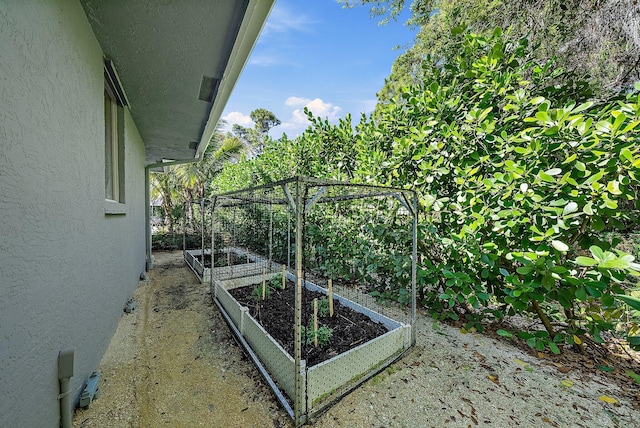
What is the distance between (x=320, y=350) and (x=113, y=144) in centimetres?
338

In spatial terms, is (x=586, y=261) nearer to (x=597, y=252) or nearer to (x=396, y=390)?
(x=597, y=252)

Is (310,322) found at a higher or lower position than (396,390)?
higher

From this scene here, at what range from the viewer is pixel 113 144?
3.07m

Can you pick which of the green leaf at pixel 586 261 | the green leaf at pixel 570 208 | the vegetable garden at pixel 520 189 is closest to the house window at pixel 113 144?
the vegetable garden at pixel 520 189

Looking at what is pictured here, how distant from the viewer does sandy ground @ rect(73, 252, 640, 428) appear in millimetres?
1712

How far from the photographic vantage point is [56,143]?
4.80 ft

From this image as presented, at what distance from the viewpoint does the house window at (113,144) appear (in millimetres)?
2879

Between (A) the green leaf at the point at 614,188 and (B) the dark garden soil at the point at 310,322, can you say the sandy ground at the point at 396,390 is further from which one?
(A) the green leaf at the point at 614,188

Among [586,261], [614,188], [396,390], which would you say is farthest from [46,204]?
[614,188]

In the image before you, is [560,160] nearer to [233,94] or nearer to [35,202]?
[233,94]

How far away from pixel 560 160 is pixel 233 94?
321 centimetres

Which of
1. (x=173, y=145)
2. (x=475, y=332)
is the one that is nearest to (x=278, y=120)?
(x=173, y=145)

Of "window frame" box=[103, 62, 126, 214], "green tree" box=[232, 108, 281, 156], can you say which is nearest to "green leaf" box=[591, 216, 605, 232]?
"window frame" box=[103, 62, 126, 214]

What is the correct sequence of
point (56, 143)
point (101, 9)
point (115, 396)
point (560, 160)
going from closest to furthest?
point (56, 143), point (101, 9), point (115, 396), point (560, 160)
